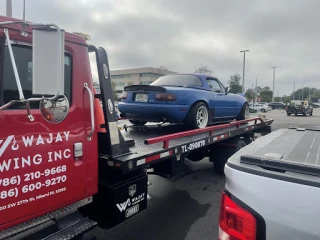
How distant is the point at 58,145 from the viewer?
6.91 ft

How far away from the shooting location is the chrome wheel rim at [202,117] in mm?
4998

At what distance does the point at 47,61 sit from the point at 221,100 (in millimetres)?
4543

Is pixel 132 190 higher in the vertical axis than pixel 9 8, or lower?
lower

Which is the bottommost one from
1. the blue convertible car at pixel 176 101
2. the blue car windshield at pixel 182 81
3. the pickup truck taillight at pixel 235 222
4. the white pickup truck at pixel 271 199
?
the pickup truck taillight at pixel 235 222

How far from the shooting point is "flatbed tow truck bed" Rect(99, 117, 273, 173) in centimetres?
269

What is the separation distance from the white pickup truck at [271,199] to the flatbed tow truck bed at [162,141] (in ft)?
4.51

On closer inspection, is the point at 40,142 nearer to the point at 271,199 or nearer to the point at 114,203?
the point at 114,203

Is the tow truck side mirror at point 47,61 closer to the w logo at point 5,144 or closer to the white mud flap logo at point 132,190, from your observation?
the w logo at point 5,144

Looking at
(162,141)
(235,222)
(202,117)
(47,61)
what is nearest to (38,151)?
(47,61)

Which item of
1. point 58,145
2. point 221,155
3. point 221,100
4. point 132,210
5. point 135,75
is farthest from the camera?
point 135,75

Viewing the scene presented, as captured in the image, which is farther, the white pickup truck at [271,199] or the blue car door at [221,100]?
the blue car door at [221,100]

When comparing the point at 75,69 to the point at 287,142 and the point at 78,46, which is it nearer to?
the point at 78,46

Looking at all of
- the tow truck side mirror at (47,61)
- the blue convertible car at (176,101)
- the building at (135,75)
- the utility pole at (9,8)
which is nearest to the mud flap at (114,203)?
the tow truck side mirror at (47,61)

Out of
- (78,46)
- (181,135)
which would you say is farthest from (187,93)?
(78,46)
